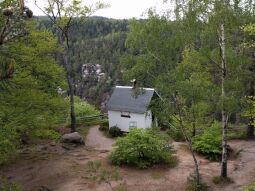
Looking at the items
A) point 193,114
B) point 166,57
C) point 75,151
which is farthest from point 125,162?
point 166,57

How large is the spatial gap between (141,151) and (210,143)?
5.09 m

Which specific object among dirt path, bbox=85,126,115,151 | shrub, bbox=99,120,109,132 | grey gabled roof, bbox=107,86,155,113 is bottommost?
dirt path, bbox=85,126,115,151

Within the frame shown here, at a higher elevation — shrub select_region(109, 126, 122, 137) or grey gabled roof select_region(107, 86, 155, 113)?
grey gabled roof select_region(107, 86, 155, 113)

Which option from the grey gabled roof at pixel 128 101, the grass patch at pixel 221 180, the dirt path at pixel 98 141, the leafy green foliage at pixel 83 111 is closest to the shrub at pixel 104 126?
the dirt path at pixel 98 141

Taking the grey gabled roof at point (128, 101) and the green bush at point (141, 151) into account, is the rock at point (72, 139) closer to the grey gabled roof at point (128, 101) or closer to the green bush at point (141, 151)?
the green bush at point (141, 151)

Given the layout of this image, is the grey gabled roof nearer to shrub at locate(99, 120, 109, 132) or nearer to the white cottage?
the white cottage

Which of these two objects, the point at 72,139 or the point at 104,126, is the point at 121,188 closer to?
the point at 72,139

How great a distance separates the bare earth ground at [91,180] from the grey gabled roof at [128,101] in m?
6.02

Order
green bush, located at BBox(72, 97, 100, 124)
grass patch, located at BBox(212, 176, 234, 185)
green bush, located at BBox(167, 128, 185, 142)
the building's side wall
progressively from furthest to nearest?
green bush, located at BBox(72, 97, 100, 124), the building's side wall, green bush, located at BBox(167, 128, 185, 142), grass patch, located at BBox(212, 176, 234, 185)

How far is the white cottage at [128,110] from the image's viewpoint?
109 ft

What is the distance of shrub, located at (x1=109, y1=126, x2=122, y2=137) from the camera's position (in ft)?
108

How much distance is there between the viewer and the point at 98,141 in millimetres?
31234

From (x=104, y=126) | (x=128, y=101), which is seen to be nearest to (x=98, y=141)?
(x=104, y=126)

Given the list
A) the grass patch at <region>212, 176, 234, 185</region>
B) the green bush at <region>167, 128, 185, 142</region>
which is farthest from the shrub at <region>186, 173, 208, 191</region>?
the green bush at <region>167, 128, 185, 142</region>
